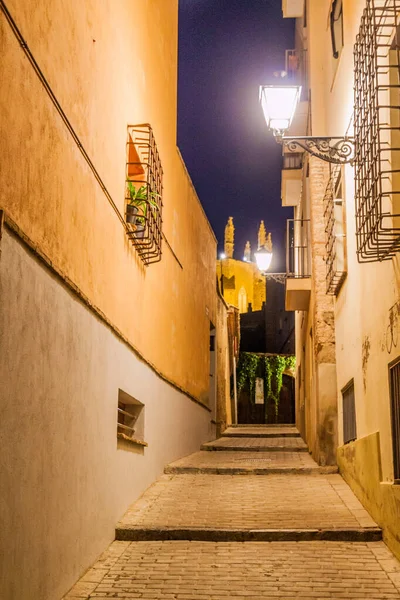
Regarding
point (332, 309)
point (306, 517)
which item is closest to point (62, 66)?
point (306, 517)

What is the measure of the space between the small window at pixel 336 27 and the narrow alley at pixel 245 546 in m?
6.59

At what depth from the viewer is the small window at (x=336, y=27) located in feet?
35.8

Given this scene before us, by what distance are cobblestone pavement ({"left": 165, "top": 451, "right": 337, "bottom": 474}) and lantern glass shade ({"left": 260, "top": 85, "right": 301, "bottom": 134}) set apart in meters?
5.31

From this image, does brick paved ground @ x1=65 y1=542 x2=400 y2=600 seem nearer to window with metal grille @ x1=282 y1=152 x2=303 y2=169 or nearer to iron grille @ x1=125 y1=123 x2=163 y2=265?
iron grille @ x1=125 y1=123 x2=163 y2=265

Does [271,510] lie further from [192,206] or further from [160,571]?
[192,206]

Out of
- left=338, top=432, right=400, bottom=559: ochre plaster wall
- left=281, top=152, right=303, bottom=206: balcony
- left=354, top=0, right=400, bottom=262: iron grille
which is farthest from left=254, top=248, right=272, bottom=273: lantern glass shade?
left=354, top=0, right=400, bottom=262: iron grille

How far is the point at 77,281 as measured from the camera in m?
5.89

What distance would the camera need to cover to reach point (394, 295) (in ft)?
20.5

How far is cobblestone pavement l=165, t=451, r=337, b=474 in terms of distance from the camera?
418 inches

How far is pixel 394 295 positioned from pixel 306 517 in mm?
2721

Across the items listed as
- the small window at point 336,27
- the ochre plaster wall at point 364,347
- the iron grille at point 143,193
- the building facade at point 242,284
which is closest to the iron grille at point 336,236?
the ochre plaster wall at point 364,347

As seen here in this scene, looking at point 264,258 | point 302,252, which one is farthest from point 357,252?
point 264,258

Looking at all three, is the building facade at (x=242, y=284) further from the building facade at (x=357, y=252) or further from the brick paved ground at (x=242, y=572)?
the brick paved ground at (x=242, y=572)

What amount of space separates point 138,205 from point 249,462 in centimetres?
522
